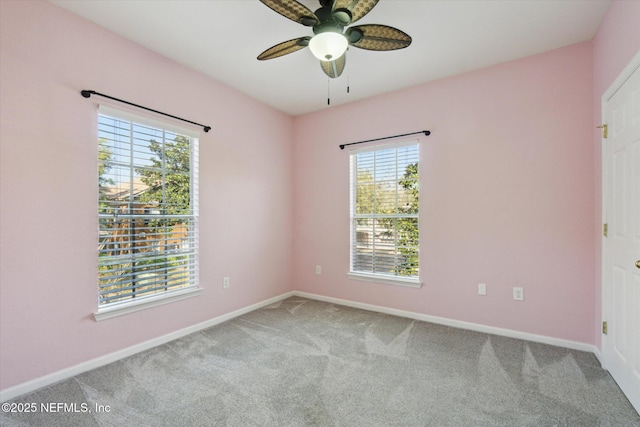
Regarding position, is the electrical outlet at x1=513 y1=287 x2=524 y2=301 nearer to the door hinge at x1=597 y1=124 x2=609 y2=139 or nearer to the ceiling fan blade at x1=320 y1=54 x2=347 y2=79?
the door hinge at x1=597 y1=124 x2=609 y2=139

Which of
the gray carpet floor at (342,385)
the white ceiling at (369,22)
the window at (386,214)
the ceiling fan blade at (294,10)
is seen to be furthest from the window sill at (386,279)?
the ceiling fan blade at (294,10)

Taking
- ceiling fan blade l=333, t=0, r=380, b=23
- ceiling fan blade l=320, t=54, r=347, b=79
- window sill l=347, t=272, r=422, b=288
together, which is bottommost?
window sill l=347, t=272, r=422, b=288

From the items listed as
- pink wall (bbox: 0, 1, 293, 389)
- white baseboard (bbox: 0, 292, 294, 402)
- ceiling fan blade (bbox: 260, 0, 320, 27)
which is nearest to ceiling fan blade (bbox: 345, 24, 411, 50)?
ceiling fan blade (bbox: 260, 0, 320, 27)

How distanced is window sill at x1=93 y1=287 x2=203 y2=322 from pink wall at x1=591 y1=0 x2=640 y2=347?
12.0 ft

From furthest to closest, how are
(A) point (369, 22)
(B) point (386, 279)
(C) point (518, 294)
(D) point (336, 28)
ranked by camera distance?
(B) point (386, 279) → (C) point (518, 294) → (A) point (369, 22) → (D) point (336, 28)

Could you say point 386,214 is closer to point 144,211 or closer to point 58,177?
point 144,211

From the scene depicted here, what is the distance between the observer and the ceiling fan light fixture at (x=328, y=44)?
1824 mm

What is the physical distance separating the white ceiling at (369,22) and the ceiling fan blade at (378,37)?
1.13ft

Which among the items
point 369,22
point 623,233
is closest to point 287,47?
Answer: point 369,22

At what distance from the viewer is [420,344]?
2748mm

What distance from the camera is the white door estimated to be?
1813 mm

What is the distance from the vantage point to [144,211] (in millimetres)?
2695

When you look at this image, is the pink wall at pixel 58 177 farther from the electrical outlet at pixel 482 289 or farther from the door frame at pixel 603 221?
the door frame at pixel 603 221

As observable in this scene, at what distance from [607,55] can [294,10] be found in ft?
7.72
